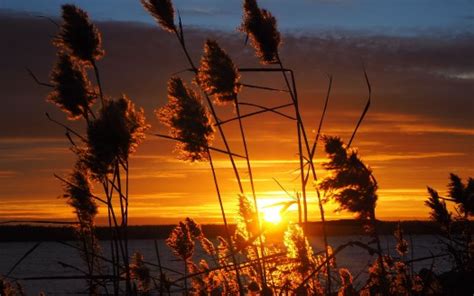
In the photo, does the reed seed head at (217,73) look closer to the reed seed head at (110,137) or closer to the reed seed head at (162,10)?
the reed seed head at (162,10)

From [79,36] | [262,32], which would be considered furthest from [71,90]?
[262,32]

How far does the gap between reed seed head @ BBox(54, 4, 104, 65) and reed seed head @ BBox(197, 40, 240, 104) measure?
74cm

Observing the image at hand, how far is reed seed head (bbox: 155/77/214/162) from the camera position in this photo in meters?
4.84

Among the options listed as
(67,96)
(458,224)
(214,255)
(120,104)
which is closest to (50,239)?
(120,104)

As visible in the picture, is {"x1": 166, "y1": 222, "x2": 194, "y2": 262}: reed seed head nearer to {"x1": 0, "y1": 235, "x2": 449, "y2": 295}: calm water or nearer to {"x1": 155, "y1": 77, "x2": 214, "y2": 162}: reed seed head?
{"x1": 155, "y1": 77, "x2": 214, "y2": 162}: reed seed head

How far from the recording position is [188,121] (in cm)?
485

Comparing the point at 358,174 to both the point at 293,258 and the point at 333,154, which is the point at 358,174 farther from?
the point at 293,258

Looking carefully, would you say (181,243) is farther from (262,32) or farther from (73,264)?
(73,264)

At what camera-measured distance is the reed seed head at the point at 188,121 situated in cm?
484

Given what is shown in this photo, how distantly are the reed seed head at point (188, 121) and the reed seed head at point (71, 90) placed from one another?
0.56 m

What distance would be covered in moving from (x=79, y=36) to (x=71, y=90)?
1.21 feet

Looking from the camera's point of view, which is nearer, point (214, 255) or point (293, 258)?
point (293, 258)

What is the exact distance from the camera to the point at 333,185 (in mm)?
3873

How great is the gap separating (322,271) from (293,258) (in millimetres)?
359
